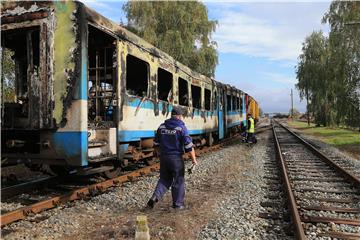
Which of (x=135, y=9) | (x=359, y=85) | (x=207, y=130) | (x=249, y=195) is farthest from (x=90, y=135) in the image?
(x=135, y=9)

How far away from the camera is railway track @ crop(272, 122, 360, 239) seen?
5.98m

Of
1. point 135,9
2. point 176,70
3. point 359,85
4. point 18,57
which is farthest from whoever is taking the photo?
point 135,9

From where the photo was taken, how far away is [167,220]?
6.35 meters

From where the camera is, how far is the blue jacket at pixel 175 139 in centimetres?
702

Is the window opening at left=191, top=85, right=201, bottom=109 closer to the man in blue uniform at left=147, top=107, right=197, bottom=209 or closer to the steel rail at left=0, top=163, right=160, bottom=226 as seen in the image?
the steel rail at left=0, top=163, right=160, bottom=226

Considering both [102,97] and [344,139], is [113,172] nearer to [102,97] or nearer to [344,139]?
[102,97]

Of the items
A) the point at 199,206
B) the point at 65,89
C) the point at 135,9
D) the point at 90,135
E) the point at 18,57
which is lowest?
the point at 199,206

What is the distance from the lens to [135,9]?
32.3 meters

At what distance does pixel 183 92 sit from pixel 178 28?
20.6 meters

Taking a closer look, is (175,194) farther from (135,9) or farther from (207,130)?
(135,9)

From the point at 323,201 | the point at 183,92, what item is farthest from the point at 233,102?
the point at 323,201

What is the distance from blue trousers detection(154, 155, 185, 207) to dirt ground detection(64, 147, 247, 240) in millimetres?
230

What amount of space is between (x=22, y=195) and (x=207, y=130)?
1030cm

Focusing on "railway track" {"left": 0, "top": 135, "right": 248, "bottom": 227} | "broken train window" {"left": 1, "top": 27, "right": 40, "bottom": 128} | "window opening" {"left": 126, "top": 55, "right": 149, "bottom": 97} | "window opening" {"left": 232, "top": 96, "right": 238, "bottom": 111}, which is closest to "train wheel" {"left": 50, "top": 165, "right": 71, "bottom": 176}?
"railway track" {"left": 0, "top": 135, "right": 248, "bottom": 227}
